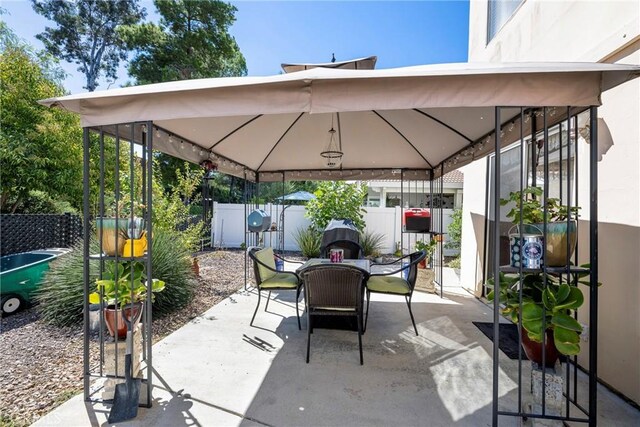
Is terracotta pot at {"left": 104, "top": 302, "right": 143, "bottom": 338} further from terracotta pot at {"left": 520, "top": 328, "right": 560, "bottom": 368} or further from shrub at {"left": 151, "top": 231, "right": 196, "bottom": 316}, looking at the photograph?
terracotta pot at {"left": 520, "top": 328, "right": 560, "bottom": 368}

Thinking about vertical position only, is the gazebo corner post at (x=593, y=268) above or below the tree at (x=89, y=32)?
below

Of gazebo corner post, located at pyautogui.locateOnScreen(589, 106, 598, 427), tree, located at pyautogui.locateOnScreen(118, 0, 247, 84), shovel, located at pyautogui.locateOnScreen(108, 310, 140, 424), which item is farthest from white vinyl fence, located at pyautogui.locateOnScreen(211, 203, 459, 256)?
gazebo corner post, located at pyautogui.locateOnScreen(589, 106, 598, 427)

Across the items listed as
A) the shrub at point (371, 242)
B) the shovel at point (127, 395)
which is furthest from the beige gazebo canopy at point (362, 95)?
the shrub at point (371, 242)

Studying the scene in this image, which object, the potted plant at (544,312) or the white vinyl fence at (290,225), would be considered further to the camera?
the white vinyl fence at (290,225)

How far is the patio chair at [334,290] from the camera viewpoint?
9.30ft

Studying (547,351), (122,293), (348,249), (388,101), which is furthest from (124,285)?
(348,249)

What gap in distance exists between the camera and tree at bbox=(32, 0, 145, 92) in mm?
14344

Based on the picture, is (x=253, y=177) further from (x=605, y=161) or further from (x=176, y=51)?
(x=176, y=51)

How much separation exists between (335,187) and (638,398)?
7.23 metres

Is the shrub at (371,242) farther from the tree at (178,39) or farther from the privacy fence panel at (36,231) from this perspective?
the tree at (178,39)

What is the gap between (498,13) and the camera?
468 cm

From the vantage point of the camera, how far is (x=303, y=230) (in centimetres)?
962

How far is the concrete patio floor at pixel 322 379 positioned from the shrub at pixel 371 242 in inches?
191

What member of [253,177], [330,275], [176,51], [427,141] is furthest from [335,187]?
[176,51]
